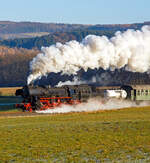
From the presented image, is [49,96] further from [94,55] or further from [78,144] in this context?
[78,144]

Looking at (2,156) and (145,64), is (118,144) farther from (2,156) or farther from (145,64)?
(145,64)

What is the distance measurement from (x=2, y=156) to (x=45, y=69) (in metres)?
39.4

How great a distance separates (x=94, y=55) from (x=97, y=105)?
8.19m

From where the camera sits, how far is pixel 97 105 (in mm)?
67938

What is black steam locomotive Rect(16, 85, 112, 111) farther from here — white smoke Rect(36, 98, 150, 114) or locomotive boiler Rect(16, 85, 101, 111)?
white smoke Rect(36, 98, 150, 114)

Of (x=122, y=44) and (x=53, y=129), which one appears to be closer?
(x=53, y=129)

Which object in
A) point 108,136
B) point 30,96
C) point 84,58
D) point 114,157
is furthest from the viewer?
point 84,58

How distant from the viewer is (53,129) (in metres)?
34.5

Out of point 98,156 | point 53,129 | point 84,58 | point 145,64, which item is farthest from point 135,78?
point 98,156

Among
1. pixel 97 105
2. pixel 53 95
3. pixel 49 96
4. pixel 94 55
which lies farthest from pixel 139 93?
pixel 49 96

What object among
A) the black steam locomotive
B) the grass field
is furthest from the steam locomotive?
the grass field

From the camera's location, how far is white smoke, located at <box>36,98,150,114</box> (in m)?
61.0

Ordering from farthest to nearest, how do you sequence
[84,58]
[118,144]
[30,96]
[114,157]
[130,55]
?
[130,55], [84,58], [30,96], [118,144], [114,157]

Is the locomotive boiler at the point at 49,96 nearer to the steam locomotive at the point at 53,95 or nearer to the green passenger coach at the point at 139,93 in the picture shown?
the steam locomotive at the point at 53,95
